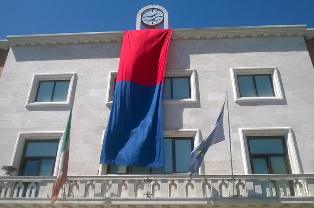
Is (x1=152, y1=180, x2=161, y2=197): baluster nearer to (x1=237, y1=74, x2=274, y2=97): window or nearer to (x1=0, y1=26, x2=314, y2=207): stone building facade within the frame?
(x1=0, y1=26, x2=314, y2=207): stone building facade

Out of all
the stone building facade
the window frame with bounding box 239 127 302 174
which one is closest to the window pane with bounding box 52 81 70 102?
the stone building facade

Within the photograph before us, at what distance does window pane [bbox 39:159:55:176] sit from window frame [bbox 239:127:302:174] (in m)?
8.96

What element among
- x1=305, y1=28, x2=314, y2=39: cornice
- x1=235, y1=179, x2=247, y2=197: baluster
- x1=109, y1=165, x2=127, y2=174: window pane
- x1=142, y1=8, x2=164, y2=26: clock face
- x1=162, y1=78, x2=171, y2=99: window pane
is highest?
x1=142, y1=8, x2=164, y2=26: clock face

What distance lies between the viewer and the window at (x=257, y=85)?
2005 cm

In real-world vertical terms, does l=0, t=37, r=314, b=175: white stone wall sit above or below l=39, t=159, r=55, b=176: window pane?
above

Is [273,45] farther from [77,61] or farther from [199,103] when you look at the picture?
[77,61]

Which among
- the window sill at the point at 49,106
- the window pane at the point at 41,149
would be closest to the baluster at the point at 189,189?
the window pane at the point at 41,149

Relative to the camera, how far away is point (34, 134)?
19719 millimetres

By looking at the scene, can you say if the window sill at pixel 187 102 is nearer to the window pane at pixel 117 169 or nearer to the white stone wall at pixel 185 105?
the white stone wall at pixel 185 105

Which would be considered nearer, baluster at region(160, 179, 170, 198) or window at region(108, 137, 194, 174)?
baluster at region(160, 179, 170, 198)

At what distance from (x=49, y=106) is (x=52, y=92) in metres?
1.23

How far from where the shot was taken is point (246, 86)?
21.0m

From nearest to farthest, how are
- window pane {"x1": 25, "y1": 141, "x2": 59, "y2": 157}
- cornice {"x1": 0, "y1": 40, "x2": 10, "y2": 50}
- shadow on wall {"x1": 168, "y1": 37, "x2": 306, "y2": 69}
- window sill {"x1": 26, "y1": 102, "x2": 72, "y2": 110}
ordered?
window pane {"x1": 25, "y1": 141, "x2": 59, "y2": 157} < window sill {"x1": 26, "y1": 102, "x2": 72, "y2": 110} < shadow on wall {"x1": 168, "y1": 37, "x2": 306, "y2": 69} < cornice {"x1": 0, "y1": 40, "x2": 10, "y2": 50}

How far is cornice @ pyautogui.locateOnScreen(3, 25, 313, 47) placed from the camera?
22.4m
